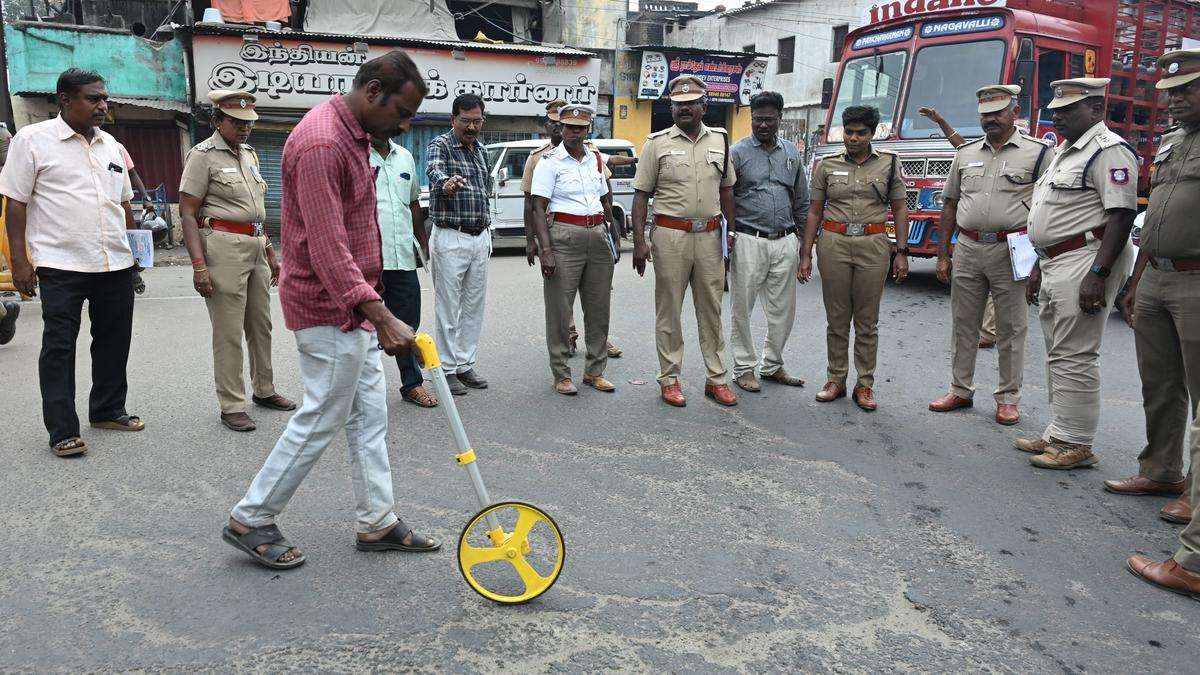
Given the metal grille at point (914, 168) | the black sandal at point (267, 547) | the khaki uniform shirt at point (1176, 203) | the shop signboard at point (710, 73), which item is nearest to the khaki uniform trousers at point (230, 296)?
the black sandal at point (267, 547)

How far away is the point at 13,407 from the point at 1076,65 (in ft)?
36.1

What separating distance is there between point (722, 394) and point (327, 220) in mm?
3367

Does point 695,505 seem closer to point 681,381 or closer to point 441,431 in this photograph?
point 441,431

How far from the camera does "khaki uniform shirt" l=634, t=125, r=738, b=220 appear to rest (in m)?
5.59

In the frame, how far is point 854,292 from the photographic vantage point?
577 centimetres

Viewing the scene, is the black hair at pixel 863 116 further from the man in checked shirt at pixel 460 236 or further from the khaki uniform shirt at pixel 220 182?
the khaki uniform shirt at pixel 220 182

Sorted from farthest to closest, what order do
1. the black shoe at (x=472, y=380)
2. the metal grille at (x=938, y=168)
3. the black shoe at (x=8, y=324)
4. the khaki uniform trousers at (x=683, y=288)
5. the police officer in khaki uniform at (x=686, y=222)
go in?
1. the metal grille at (x=938, y=168)
2. the black shoe at (x=8, y=324)
3. the black shoe at (x=472, y=380)
4. the khaki uniform trousers at (x=683, y=288)
5. the police officer in khaki uniform at (x=686, y=222)

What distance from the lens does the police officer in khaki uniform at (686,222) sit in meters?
5.59

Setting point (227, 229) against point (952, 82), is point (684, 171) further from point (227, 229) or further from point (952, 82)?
point (952, 82)

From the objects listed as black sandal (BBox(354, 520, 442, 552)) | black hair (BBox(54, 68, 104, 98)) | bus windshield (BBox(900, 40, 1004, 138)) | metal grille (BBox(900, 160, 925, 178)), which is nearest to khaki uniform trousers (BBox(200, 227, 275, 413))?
black hair (BBox(54, 68, 104, 98))

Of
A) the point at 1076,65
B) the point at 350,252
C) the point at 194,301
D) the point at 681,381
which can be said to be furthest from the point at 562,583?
the point at 1076,65

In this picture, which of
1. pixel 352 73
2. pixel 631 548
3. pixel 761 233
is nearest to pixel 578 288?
pixel 761 233

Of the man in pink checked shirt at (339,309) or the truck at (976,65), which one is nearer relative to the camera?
the man in pink checked shirt at (339,309)

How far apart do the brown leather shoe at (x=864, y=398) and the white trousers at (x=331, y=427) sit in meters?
3.40
